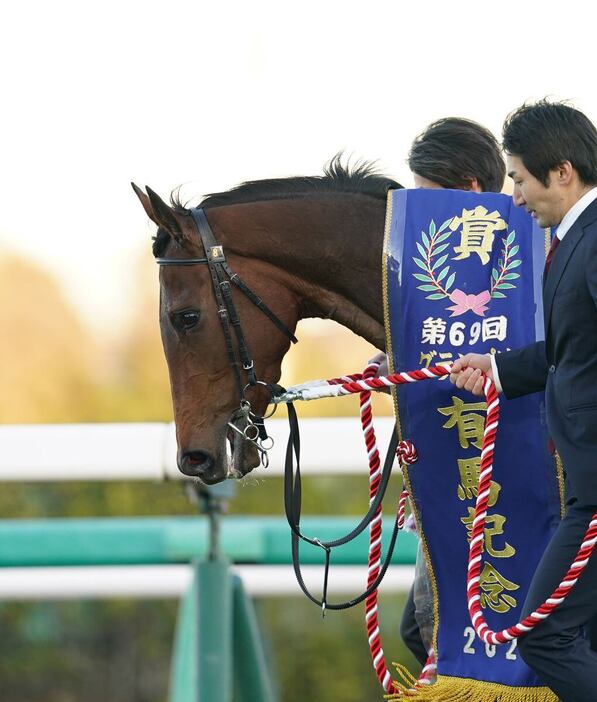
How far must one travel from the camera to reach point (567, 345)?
9.05 ft

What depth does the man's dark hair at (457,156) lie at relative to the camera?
3.64m

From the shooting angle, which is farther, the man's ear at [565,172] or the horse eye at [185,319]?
the horse eye at [185,319]

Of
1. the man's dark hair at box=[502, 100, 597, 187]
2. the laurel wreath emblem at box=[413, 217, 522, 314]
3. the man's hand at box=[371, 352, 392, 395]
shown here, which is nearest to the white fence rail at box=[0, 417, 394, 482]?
the man's hand at box=[371, 352, 392, 395]

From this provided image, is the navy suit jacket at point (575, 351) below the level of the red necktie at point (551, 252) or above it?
below

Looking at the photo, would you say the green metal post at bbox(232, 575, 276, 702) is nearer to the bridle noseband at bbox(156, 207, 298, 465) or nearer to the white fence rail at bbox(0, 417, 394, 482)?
the white fence rail at bbox(0, 417, 394, 482)

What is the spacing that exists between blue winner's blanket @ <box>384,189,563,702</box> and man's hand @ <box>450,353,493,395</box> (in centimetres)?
12

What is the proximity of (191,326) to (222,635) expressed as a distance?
63.2 inches

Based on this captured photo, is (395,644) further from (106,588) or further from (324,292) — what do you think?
(324,292)

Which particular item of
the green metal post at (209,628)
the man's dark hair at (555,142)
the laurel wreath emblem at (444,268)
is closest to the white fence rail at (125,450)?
the green metal post at (209,628)

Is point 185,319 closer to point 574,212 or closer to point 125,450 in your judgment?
point 574,212

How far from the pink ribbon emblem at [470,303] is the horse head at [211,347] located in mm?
484

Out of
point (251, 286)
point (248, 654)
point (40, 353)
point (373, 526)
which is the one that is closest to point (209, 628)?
point (248, 654)

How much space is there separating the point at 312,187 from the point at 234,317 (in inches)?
18.4

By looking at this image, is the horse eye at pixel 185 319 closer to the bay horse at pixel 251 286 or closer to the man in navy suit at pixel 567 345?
the bay horse at pixel 251 286
